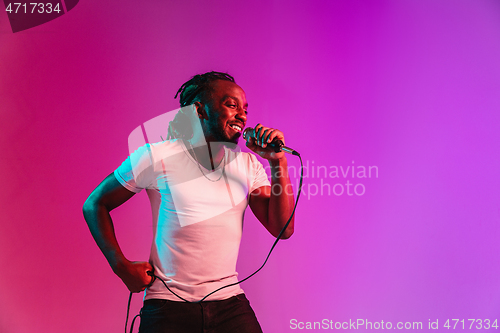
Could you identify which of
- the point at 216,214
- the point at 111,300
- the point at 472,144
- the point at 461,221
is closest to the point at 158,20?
the point at 216,214

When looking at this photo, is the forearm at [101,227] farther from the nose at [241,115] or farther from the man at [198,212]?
the nose at [241,115]

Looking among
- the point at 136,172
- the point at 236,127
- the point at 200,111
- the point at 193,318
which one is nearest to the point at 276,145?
the point at 236,127

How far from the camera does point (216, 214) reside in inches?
45.8

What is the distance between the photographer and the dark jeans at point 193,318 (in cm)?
106

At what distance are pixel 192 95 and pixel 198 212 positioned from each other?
0.46 metres

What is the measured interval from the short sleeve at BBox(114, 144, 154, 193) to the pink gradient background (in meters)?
0.72

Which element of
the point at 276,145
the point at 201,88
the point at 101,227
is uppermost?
the point at 201,88

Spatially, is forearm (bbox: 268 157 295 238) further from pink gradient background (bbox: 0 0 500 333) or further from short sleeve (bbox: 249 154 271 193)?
pink gradient background (bbox: 0 0 500 333)

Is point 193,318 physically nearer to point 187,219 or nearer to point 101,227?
point 187,219

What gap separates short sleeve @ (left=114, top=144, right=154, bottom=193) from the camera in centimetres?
115

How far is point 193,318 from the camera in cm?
108

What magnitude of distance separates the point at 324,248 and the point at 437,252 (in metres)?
0.58

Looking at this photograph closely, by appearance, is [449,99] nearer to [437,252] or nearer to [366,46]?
[366,46]

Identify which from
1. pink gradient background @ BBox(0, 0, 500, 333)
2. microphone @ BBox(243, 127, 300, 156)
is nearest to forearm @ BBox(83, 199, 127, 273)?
microphone @ BBox(243, 127, 300, 156)
